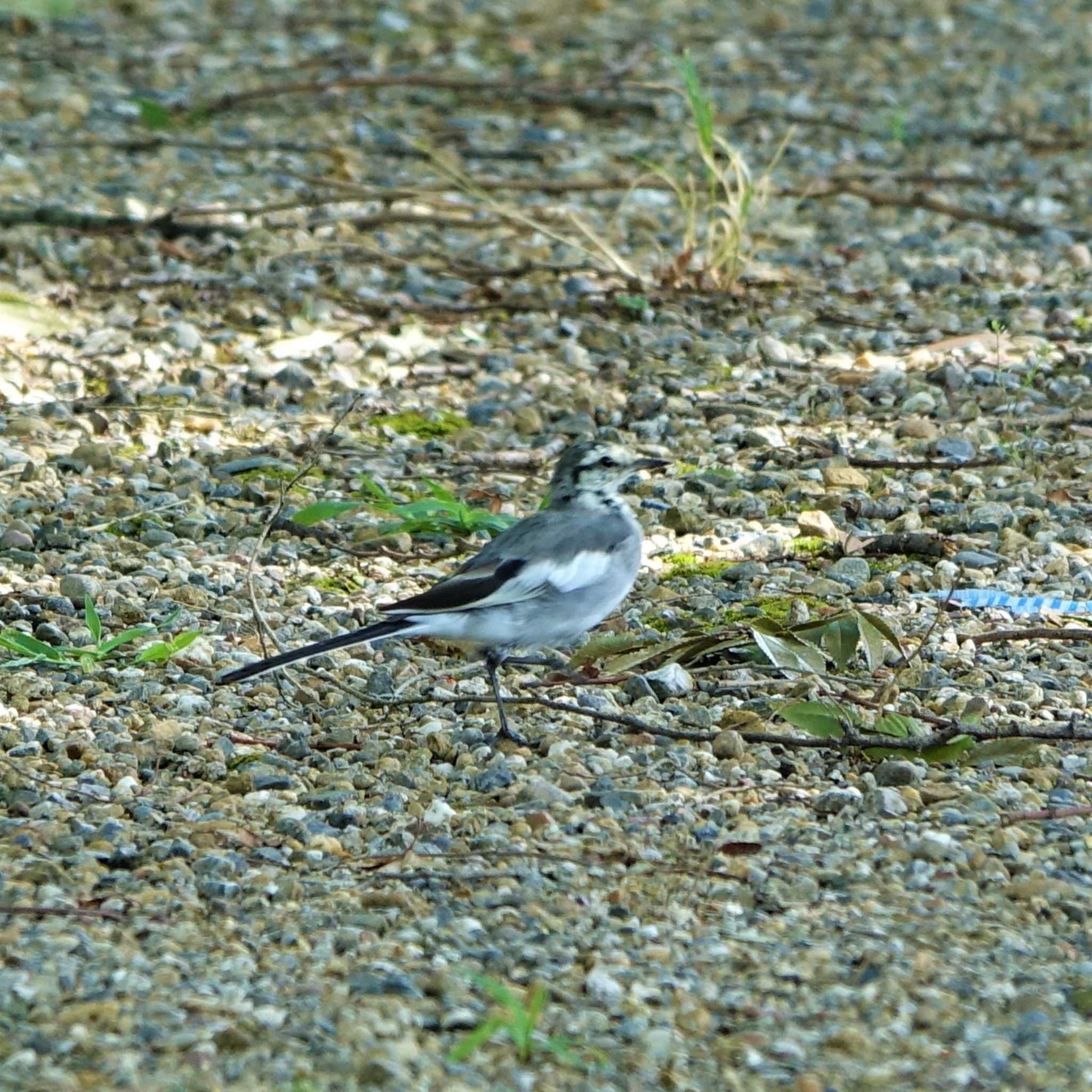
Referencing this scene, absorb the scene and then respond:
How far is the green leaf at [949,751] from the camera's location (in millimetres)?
4410

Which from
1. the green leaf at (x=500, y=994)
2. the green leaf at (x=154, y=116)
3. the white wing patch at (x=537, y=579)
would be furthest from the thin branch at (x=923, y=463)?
the green leaf at (x=154, y=116)

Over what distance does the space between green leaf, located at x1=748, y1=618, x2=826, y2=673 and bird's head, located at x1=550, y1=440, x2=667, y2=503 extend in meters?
0.57

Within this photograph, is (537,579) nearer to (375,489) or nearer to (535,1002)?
(375,489)

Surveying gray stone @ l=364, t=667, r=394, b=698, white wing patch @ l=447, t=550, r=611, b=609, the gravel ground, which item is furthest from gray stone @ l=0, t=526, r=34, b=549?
white wing patch @ l=447, t=550, r=611, b=609

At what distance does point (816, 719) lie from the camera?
4.55 meters

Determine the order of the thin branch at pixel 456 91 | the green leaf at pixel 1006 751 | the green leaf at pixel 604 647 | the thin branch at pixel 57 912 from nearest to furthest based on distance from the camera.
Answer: the thin branch at pixel 57 912 → the green leaf at pixel 1006 751 → the green leaf at pixel 604 647 → the thin branch at pixel 456 91

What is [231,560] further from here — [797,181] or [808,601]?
[797,181]

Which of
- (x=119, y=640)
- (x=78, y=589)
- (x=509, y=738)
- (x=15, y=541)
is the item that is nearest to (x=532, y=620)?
(x=509, y=738)

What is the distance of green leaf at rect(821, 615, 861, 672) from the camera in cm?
495

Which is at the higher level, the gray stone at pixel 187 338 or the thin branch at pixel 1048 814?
the thin branch at pixel 1048 814

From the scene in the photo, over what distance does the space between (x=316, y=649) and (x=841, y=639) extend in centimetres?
139

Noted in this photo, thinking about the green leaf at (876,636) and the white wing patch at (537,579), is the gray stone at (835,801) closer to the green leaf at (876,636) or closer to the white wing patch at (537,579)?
the green leaf at (876,636)

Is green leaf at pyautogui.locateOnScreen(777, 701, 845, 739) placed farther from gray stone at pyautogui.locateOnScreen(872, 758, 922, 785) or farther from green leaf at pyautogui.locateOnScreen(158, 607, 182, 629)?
green leaf at pyautogui.locateOnScreen(158, 607, 182, 629)

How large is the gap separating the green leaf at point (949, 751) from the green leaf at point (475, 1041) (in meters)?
1.55
